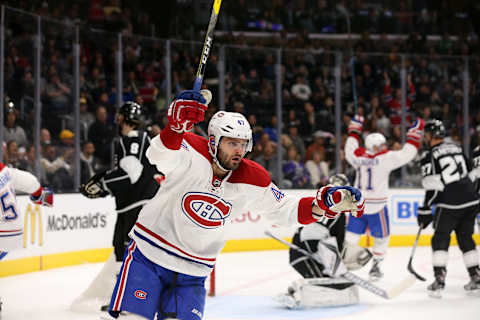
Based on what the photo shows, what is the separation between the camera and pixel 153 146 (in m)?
2.78

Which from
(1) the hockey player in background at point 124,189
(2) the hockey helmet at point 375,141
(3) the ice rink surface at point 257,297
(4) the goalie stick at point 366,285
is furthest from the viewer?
(2) the hockey helmet at point 375,141

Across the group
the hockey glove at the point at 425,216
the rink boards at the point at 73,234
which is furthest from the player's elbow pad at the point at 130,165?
Result: the hockey glove at the point at 425,216

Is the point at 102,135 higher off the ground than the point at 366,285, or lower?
higher

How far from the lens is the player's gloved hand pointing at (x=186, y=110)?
8.66 ft

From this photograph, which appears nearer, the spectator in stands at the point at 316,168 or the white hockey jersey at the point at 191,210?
the white hockey jersey at the point at 191,210

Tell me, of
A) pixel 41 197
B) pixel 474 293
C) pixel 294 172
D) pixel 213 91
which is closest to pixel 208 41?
pixel 41 197

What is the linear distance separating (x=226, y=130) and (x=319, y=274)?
2878 mm

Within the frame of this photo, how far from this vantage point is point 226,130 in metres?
2.90

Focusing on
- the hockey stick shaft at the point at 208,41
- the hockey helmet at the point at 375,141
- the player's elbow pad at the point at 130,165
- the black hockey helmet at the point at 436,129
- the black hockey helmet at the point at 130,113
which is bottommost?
the hockey helmet at the point at 375,141

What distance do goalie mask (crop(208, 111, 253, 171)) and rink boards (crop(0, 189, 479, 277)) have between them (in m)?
3.90

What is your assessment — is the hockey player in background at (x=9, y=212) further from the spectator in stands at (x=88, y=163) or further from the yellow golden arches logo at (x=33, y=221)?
the spectator in stands at (x=88, y=163)

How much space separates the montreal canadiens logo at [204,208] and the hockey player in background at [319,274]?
2575 mm

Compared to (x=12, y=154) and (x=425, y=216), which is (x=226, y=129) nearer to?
(x=425, y=216)

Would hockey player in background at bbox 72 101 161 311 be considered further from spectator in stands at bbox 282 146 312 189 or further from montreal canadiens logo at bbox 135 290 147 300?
spectator in stands at bbox 282 146 312 189
